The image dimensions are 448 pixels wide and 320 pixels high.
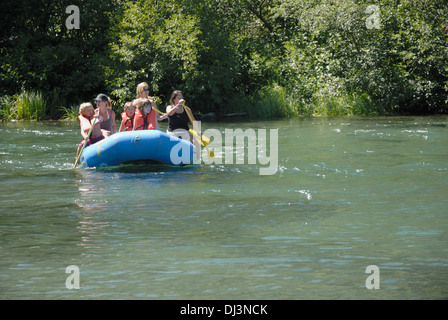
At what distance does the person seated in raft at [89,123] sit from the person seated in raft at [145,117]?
23.6 inches

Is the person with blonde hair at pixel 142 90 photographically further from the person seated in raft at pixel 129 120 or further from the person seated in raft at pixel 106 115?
the person seated in raft at pixel 106 115

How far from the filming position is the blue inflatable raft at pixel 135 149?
11211mm

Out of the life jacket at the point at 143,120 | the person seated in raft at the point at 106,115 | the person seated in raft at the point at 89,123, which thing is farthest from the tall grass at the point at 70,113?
the life jacket at the point at 143,120

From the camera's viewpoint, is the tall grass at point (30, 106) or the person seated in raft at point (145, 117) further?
the tall grass at point (30, 106)

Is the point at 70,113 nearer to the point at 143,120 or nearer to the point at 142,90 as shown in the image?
the point at 143,120

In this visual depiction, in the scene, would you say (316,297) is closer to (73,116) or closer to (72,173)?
(72,173)

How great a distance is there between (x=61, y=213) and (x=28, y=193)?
1.59 metres

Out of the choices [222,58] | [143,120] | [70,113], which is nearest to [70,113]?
[70,113]

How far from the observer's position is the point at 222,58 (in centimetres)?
2455

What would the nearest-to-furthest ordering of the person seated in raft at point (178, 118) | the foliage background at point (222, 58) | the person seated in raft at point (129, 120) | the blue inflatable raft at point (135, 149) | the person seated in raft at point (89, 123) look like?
1. the blue inflatable raft at point (135, 149)
2. the person seated in raft at point (89, 123)
3. the person seated in raft at point (178, 118)
4. the person seated in raft at point (129, 120)
5. the foliage background at point (222, 58)

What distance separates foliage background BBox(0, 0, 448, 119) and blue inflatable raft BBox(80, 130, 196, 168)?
11.4 m

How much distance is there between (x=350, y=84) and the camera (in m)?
23.6

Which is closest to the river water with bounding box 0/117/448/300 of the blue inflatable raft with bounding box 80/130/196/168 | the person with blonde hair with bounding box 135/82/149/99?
the blue inflatable raft with bounding box 80/130/196/168

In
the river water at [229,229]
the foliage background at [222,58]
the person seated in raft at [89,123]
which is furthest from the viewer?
the foliage background at [222,58]
